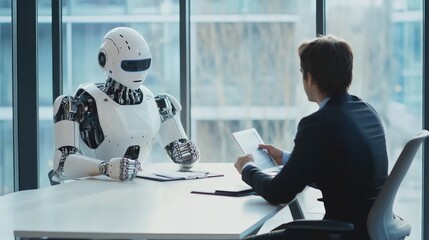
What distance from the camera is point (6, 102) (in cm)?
475

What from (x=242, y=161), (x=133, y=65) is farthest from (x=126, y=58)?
(x=242, y=161)

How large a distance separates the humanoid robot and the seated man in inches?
39.6

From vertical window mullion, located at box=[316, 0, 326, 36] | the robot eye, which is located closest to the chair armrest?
the robot eye

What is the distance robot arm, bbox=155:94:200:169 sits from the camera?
3689mm

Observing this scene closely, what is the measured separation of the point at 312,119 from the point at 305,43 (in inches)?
11.8

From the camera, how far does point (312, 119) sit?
2.55m

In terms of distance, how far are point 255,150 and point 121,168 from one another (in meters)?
0.54

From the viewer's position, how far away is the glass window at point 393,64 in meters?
4.30

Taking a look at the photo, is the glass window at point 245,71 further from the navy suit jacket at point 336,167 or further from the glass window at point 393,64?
the navy suit jacket at point 336,167

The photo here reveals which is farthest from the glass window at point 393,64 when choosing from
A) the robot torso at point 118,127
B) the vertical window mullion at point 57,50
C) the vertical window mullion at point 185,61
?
the vertical window mullion at point 57,50

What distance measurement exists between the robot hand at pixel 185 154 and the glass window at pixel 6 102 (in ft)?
4.73

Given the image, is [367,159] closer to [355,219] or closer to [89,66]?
[355,219]

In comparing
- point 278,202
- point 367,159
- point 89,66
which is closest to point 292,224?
point 278,202

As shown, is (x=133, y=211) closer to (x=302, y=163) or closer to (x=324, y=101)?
(x=302, y=163)
